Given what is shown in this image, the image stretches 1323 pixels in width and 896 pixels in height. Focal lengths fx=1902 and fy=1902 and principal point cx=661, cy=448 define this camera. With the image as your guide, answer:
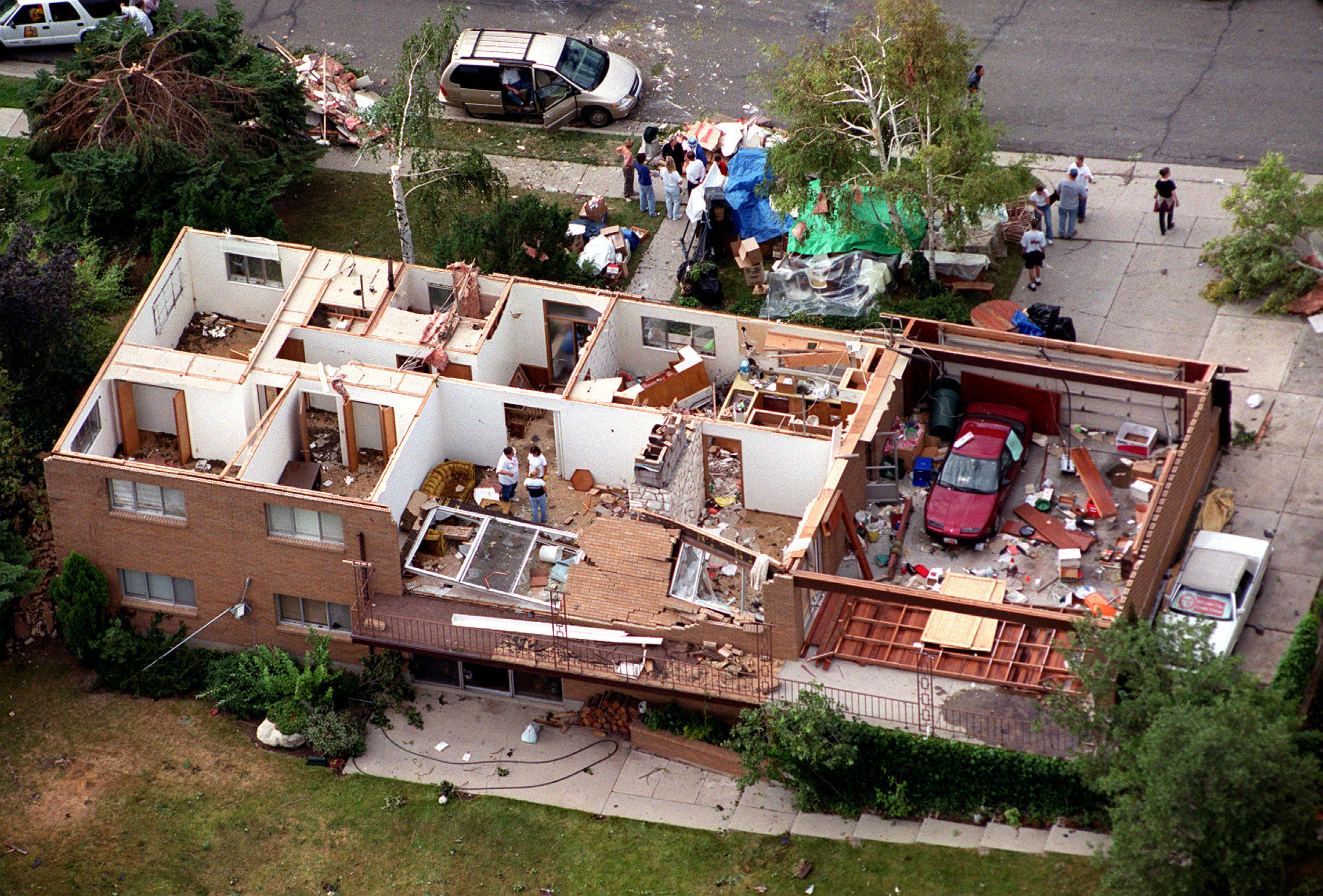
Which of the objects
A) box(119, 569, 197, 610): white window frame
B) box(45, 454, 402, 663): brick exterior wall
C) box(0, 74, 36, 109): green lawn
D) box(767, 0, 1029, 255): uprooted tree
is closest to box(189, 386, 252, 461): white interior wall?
box(45, 454, 402, 663): brick exterior wall

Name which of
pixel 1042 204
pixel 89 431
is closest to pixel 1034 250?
pixel 1042 204

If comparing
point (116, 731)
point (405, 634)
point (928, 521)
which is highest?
point (928, 521)

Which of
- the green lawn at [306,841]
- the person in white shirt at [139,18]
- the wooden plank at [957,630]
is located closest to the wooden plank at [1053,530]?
the wooden plank at [957,630]

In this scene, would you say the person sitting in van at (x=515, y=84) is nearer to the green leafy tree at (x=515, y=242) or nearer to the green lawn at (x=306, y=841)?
the green leafy tree at (x=515, y=242)

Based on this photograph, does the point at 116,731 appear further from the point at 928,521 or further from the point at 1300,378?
the point at 1300,378

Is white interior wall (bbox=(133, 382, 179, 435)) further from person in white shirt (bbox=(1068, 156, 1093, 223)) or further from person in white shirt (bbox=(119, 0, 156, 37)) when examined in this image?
person in white shirt (bbox=(1068, 156, 1093, 223))

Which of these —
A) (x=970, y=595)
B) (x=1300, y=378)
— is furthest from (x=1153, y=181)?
Result: (x=970, y=595)
